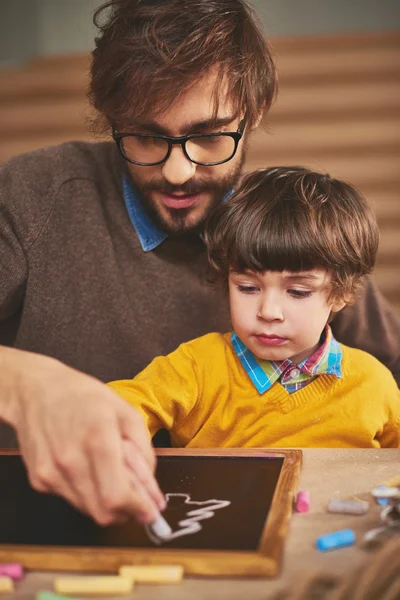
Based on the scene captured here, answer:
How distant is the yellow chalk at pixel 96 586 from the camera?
75 centimetres

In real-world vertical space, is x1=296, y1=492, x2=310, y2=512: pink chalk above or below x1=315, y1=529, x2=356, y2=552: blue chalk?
below

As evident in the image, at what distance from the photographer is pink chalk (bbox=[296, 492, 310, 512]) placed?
920mm

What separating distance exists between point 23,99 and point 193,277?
298 cm

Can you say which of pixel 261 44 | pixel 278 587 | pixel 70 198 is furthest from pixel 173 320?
pixel 278 587

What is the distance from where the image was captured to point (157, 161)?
4.87ft

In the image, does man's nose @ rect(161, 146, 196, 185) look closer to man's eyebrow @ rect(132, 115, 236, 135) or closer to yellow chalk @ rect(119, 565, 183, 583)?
man's eyebrow @ rect(132, 115, 236, 135)

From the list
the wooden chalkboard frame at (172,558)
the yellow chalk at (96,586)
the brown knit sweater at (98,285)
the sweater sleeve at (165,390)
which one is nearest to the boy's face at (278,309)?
the sweater sleeve at (165,390)

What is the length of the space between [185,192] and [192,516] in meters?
0.79

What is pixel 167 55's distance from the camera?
1.44 meters

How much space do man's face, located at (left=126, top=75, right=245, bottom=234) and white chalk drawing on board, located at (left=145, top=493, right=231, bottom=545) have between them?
27.7 inches

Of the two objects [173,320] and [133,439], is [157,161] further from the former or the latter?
[133,439]

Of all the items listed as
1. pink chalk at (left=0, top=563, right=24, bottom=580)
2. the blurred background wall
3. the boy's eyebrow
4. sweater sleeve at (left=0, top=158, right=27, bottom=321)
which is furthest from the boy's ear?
the blurred background wall

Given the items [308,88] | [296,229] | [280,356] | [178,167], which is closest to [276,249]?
[296,229]

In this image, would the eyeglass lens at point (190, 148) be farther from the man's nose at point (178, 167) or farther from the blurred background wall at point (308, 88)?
the blurred background wall at point (308, 88)
